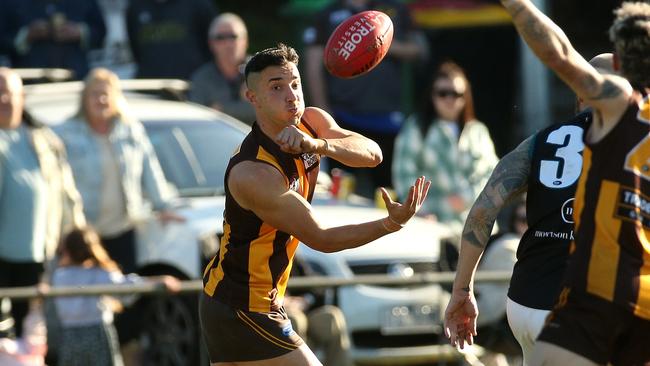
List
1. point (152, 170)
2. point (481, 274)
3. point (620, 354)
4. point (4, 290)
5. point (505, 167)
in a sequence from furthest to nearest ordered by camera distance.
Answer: point (152, 170) → point (481, 274) → point (4, 290) → point (505, 167) → point (620, 354)

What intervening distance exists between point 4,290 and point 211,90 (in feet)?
13.1

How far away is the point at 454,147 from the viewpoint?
12.1 meters

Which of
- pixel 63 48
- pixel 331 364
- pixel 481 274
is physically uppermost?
pixel 63 48

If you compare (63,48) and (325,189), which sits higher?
(63,48)

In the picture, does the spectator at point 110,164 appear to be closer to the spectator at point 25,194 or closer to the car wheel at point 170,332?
A: the spectator at point 25,194

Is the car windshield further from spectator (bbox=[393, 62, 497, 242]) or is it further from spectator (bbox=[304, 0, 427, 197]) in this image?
spectator (bbox=[393, 62, 497, 242])

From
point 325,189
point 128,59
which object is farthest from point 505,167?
point 128,59

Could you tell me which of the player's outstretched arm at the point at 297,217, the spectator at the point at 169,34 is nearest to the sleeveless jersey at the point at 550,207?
the player's outstretched arm at the point at 297,217

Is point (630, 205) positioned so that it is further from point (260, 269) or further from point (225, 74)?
point (225, 74)

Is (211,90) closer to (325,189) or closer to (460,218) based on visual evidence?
(325,189)

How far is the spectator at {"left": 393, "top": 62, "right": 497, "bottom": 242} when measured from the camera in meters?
12.1

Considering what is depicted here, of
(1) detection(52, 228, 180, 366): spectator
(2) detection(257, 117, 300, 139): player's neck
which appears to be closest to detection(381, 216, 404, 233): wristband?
(2) detection(257, 117, 300, 139): player's neck

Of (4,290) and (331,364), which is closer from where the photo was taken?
(4,290)

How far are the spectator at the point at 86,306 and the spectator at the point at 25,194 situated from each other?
0.92 feet
